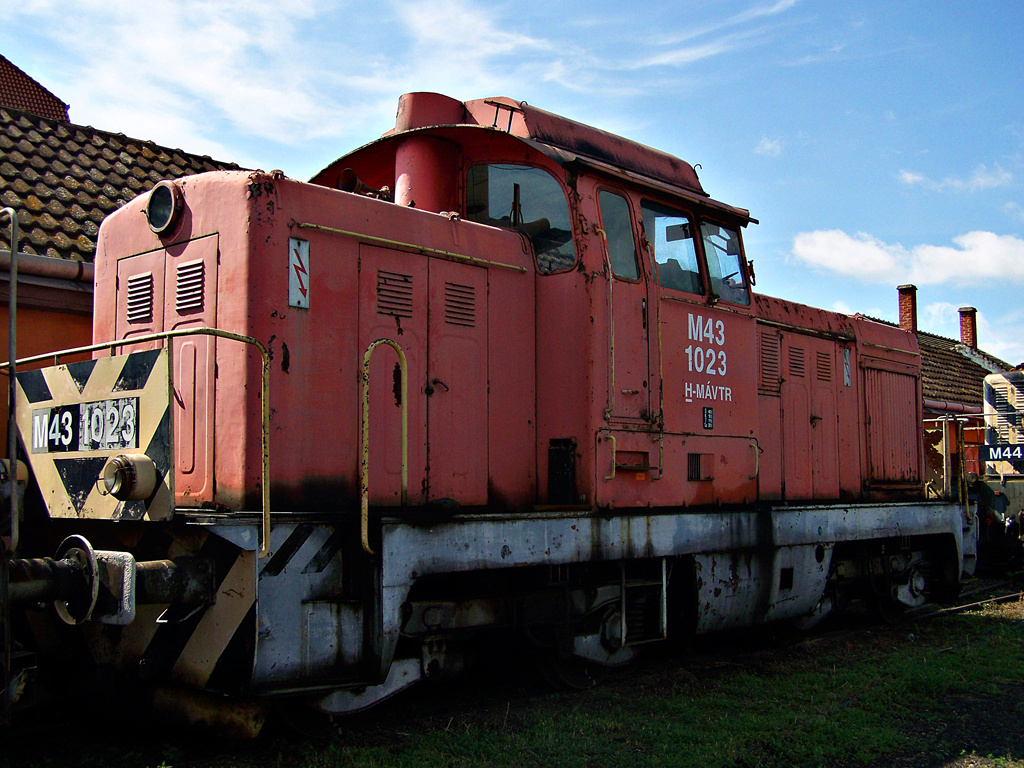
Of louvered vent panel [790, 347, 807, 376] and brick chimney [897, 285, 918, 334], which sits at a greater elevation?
brick chimney [897, 285, 918, 334]

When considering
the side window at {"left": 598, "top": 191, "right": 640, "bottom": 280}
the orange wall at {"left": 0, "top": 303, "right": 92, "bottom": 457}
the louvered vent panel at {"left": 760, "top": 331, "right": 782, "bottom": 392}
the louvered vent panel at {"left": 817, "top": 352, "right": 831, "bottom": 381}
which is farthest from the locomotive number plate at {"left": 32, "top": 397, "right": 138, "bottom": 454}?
the louvered vent panel at {"left": 817, "top": 352, "right": 831, "bottom": 381}

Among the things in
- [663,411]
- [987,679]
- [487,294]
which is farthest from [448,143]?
[987,679]

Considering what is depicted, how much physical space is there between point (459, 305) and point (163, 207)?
1.70 meters

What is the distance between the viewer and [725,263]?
676cm

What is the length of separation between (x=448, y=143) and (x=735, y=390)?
271cm

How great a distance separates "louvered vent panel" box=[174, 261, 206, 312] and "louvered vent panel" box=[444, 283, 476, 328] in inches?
53.8

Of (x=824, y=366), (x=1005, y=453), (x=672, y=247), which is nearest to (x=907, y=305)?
(x=1005, y=453)

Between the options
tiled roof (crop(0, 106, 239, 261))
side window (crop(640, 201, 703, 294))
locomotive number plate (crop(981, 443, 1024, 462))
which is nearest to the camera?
side window (crop(640, 201, 703, 294))

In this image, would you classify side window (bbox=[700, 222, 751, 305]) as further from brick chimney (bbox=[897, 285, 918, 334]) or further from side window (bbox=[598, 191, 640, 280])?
brick chimney (bbox=[897, 285, 918, 334])

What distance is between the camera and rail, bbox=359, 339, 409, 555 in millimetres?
4238

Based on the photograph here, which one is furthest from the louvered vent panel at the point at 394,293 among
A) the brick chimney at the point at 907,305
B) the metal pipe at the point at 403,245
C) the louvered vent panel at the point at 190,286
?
the brick chimney at the point at 907,305

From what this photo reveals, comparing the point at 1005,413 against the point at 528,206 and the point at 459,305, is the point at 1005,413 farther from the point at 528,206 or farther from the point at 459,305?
the point at 459,305

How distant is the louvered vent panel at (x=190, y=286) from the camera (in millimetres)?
4609

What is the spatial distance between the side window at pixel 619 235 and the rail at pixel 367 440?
5.44 feet
